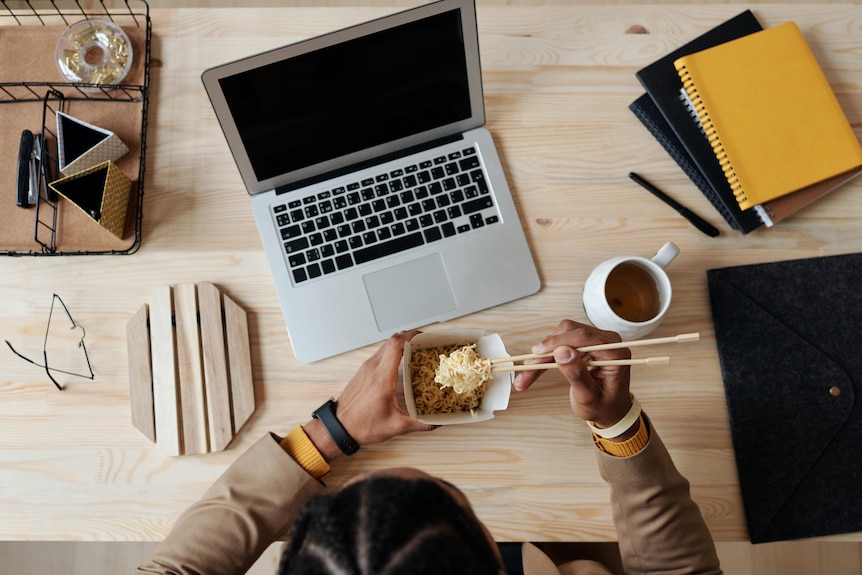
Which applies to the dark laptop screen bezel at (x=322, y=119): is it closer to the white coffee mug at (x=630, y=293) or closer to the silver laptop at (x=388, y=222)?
the silver laptop at (x=388, y=222)

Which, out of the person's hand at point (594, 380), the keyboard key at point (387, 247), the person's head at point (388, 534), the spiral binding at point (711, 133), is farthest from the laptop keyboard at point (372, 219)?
the person's head at point (388, 534)

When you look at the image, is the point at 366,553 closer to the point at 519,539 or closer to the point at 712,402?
the point at 519,539

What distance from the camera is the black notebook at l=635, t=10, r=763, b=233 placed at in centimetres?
93

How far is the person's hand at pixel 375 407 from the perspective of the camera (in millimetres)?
831

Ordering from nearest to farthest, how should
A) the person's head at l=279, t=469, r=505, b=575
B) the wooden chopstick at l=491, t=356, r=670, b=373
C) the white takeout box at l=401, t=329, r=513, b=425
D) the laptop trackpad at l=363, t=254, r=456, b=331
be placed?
the person's head at l=279, t=469, r=505, b=575
the wooden chopstick at l=491, t=356, r=670, b=373
the white takeout box at l=401, t=329, r=513, b=425
the laptop trackpad at l=363, t=254, r=456, b=331

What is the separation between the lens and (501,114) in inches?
38.8

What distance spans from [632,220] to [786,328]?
27 cm

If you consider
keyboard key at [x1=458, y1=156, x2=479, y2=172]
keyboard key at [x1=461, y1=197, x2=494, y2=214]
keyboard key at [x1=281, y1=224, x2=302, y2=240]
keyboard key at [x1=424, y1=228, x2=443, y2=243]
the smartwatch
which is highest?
keyboard key at [x1=458, y1=156, x2=479, y2=172]

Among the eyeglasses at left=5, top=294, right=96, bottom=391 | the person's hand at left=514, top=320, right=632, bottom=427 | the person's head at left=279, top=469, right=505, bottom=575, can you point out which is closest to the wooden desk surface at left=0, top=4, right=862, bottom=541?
the eyeglasses at left=5, top=294, right=96, bottom=391

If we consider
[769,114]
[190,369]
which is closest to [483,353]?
[190,369]

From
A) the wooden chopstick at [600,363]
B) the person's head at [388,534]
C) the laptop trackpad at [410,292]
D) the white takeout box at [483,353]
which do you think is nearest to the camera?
the person's head at [388,534]

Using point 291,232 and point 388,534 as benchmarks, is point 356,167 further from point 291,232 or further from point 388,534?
point 388,534

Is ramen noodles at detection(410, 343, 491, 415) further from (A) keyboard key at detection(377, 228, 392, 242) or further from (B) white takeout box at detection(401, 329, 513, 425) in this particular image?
(A) keyboard key at detection(377, 228, 392, 242)

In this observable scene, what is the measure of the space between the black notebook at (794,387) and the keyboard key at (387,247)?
438 millimetres
